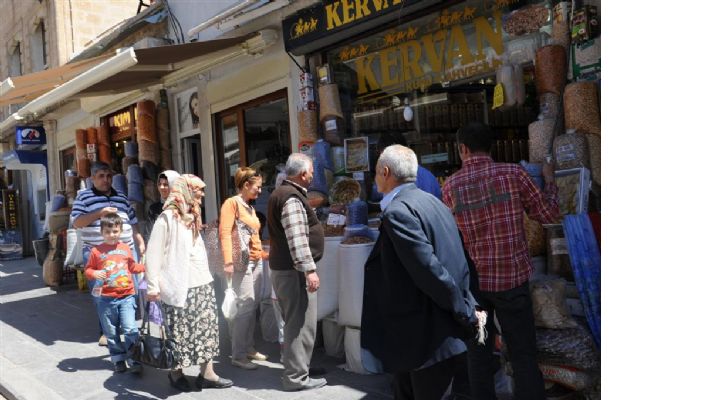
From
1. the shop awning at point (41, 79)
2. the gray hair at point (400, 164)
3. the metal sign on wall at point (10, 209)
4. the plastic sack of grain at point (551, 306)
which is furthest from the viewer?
the metal sign on wall at point (10, 209)

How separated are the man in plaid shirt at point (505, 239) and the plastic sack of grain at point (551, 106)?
95 cm

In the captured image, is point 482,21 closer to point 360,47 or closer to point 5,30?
point 360,47

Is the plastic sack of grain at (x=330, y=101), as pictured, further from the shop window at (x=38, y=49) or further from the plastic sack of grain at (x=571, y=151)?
the shop window at (x=38, y=49)

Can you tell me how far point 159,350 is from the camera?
14.0ft

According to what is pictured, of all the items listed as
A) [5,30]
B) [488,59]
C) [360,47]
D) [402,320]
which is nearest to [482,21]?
[488,59]

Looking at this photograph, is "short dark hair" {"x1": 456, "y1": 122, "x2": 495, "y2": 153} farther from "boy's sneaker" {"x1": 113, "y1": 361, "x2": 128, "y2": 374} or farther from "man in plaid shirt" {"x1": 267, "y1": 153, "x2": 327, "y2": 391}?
"boy's sneaker" {"x1": 113, "y1": 361, "x2": 128, "y2": 374}

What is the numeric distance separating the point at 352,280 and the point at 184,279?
1.28 m

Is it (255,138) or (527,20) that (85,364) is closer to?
(255,138)

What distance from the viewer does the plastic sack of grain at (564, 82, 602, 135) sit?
12.7 feet

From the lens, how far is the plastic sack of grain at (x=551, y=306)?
356 cm

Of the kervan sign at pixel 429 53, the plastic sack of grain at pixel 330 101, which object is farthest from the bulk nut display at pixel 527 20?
the plastic sack of grain at pixel 330 101

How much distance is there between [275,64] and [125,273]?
125 inches

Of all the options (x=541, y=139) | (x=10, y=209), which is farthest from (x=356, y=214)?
(x=10, y=209)

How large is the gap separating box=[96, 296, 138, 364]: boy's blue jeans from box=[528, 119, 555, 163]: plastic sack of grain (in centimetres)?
356
